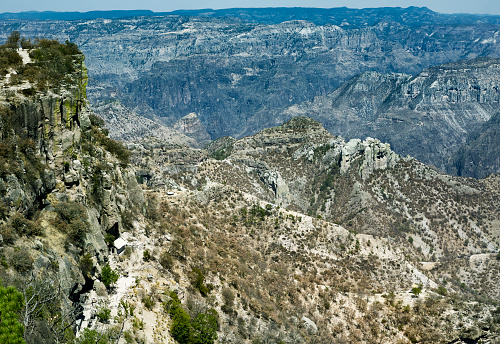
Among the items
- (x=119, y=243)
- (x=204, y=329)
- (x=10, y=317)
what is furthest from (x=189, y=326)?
(x=10, y=317)

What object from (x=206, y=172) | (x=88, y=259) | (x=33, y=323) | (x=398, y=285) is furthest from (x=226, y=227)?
(x=206, y=172)

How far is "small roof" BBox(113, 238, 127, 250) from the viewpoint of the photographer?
37647 mm

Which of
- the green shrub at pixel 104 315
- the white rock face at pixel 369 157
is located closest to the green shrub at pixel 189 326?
the green shrub at pixel 104 315

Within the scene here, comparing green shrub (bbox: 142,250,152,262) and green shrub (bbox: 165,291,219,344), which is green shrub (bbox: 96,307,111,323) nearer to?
green shrub (bbox: 165,291,219,344)

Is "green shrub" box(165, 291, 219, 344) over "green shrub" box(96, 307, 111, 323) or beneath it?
beneath

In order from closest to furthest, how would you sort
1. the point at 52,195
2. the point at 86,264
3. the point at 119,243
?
the point at 86,264
the point at 52,195
the point at 119,243

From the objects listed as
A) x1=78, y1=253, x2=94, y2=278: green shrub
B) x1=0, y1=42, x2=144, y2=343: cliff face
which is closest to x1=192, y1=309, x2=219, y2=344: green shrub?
x1=0, y1=42, x2=144, y2=343: cliff face

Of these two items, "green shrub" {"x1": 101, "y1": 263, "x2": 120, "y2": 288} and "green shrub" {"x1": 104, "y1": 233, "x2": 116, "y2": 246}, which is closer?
"green shrub" {"x1": 101, "y1": 263, "x2": 120, "y2": 288}

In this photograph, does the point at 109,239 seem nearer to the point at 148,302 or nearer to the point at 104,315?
the point at 148,302

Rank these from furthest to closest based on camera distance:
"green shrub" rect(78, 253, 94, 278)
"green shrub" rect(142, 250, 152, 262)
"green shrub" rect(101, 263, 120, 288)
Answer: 1. "green shrub" rect(142, 250, 152, 262)
2. "green shrub" rect(101, 263, 120, 288)
3. "green shrub" rect(78, 253, 94, 278)

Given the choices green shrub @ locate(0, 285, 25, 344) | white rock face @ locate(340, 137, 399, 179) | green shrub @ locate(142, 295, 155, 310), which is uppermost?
green shrub @ locate(0, 285, 25, 344)

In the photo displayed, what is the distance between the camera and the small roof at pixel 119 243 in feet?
124

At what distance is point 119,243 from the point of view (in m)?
38.2

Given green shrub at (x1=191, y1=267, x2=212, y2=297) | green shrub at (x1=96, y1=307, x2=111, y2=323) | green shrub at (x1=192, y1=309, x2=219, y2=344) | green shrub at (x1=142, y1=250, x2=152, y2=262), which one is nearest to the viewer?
green shrub at (x1=96, y1=307, x2=111, y2=323)
